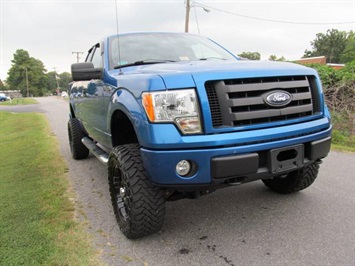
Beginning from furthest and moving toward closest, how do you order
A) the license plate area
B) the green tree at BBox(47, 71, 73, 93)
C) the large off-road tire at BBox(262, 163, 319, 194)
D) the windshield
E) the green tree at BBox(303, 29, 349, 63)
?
the green tree at BBox(47, 71, 73, 93) < the green tree at BBox(303, 29, 349, 63) < the windshield < the large off-road tire at BBox(262, 163, 319, 194) < the license plate area

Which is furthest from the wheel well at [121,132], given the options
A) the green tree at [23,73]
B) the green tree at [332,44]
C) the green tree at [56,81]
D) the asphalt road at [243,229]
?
the green tree at [56,81]

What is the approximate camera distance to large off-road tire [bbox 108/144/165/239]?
2.62 m

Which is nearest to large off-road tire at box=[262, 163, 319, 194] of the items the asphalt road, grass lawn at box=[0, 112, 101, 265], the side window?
the asphalt road

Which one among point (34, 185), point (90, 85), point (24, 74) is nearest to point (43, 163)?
point (34, 185)

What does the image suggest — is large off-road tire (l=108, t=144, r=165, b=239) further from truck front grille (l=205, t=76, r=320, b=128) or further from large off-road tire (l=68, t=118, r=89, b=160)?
large off-road tire (l=68, t=118, r=89, b=160)

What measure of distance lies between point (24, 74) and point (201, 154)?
10783 centimetres

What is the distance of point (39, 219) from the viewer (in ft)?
10.9

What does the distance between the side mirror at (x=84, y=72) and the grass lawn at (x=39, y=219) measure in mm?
1464

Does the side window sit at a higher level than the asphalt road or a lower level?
higher

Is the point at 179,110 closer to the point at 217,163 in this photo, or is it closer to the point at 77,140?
the point at 217,163

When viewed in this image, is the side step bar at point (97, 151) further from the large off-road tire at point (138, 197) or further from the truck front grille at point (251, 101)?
the truck front grille at point (251, 101)

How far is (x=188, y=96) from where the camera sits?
235 cm

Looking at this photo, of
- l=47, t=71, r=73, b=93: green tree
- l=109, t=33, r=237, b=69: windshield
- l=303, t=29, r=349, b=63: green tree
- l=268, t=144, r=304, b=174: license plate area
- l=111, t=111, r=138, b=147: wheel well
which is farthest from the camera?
l=47, t=71, r=73, b=93: green tree

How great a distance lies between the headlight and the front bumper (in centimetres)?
19
